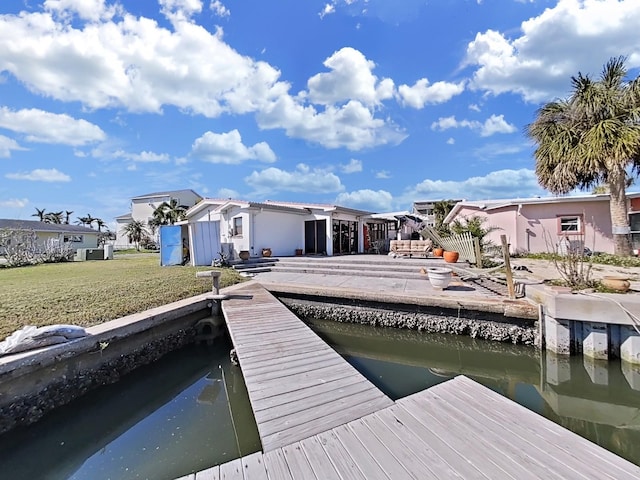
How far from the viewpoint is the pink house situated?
1369 centimetres

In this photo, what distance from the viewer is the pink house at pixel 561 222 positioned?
13688 millimetres

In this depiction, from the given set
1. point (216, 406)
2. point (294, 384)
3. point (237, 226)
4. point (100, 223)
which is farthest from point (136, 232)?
point (294, 384)

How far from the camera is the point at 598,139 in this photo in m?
11.6

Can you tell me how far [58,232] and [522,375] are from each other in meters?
38.0

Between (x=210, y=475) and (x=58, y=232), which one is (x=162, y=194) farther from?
(x=210, y=475)

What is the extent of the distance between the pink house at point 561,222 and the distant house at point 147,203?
3886 centimetres

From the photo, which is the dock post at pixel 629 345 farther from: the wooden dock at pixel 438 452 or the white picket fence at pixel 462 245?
the white picket fence at pixel 462 245

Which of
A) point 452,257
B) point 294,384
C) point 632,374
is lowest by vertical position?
point 632,374

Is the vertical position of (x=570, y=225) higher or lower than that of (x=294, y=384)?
higher

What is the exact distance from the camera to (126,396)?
4.57 meters

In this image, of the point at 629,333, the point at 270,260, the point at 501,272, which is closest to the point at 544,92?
the point at 501,272

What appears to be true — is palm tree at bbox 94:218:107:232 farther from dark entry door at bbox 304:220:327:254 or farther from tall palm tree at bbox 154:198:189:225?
dark entry door at bbox 304:220:327:254

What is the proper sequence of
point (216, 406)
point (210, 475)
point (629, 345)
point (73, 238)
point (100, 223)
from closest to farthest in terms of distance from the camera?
point (210, 475), point (216, 406), point (629, 345), point (73, 238), point (100, 223)

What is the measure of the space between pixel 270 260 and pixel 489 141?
19333 mm
